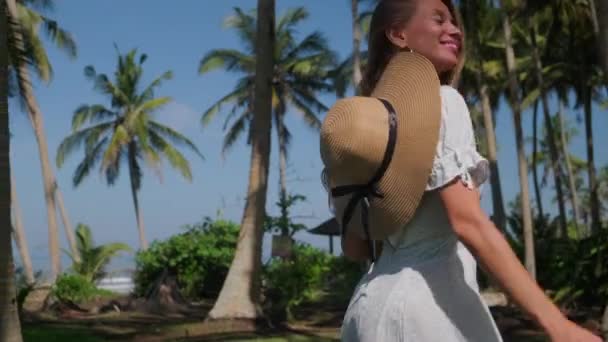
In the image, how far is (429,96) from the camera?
1428 mm

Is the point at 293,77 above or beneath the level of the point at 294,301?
above

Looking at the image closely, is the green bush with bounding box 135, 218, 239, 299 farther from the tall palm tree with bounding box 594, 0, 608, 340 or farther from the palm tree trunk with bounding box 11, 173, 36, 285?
the tall palm tree with bounding box 594, 0, 608, 340

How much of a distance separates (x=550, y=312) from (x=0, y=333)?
626cm

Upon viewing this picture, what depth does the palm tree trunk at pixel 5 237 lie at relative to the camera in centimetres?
644

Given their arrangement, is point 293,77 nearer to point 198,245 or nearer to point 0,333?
point 198,245

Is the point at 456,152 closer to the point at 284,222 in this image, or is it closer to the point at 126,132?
the point at 284,222

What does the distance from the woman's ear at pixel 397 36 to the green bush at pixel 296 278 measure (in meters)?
13.7

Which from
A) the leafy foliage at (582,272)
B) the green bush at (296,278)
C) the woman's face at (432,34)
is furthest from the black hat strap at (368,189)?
the green bush at (296,278)

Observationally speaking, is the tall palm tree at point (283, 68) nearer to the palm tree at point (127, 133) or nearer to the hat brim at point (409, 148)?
the palm tree at point (127, 133)

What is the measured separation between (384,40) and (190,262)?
70.4 ft

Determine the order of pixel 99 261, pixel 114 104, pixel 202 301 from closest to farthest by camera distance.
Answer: pixel 202 301, pixel 99 261, pixel 114 104

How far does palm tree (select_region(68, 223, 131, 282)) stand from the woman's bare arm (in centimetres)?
2323

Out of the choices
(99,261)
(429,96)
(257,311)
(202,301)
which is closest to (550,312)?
(429,96)

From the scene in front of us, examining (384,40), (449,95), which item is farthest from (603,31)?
(449,95)
